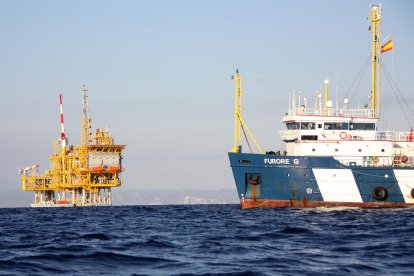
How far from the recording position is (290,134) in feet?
186

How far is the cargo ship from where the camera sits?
5325cm

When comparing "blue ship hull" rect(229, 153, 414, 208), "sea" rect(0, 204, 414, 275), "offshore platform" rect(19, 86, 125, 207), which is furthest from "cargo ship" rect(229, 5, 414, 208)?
"offshore platform" rect(19, 86, 125, 207)

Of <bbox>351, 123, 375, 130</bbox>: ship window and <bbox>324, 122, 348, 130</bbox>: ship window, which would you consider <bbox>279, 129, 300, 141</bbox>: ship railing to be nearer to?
<bbox>324, 122, 348, 130</bbox>: ship window

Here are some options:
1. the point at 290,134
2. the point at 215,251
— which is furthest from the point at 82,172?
the point at 215,251

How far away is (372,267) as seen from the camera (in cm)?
1942

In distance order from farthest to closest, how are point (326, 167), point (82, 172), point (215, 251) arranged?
1. point (82, 172)
2. point (326, 167)
3. point (215, 251)

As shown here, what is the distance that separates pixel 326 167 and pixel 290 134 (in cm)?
508

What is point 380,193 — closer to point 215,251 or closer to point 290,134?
point 290,134

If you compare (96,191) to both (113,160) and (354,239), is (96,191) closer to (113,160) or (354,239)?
(113,160)

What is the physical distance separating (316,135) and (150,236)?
29650 mm

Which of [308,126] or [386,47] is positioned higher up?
[386,47]

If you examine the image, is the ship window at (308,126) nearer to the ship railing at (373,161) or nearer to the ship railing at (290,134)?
the ship railing at (290,134)

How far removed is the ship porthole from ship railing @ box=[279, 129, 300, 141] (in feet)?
25.6

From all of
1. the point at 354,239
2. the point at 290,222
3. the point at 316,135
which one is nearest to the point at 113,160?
the point at 316,135
